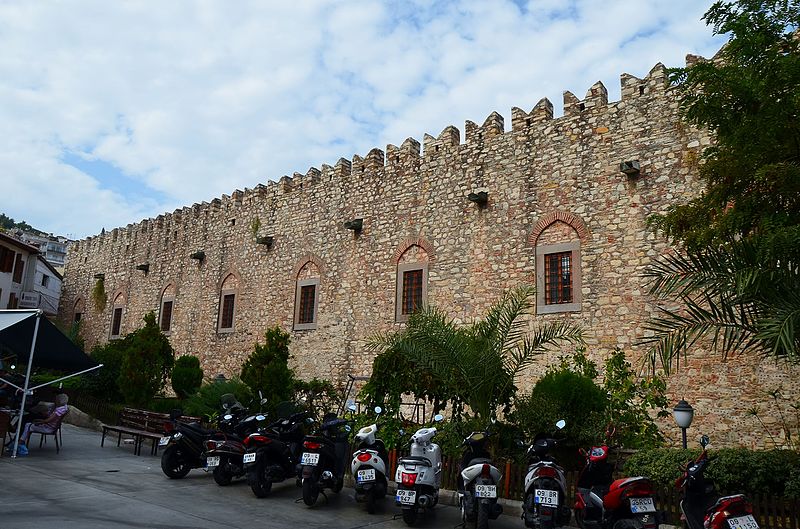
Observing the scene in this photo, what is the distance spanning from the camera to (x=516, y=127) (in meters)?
13.0

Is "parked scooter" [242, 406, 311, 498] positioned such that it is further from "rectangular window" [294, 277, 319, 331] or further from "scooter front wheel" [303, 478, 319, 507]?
"rectangular window" [294, 277, 319, 331]

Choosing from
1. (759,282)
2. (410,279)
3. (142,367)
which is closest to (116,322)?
(142,367)

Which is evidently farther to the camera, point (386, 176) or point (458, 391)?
point (386, 176)

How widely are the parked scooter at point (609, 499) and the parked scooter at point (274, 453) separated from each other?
314cm

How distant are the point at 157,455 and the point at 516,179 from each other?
8.59 meters

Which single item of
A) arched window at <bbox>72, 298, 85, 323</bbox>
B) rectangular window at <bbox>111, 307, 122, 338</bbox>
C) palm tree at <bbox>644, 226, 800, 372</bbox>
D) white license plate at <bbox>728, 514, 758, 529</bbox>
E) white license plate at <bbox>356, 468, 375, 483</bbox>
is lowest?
white license plate at <bbox>356, 468, 375, 483</bbox>

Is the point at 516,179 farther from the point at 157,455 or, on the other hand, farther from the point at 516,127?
the point at 157,455

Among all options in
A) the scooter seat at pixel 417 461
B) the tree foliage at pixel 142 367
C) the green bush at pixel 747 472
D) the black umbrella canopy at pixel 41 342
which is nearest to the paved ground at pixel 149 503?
the scooter seat at pixel 417 461

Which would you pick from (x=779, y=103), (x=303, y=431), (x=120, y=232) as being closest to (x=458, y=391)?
(x=303, y=431)

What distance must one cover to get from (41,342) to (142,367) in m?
4.38

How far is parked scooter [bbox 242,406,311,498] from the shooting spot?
23.6 ft

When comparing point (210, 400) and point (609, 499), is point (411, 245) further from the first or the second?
point (609, 499)

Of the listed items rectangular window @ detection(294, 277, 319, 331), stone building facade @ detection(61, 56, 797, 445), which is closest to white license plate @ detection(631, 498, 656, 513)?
stone building facade @ detection(61, 56, 797, 445)

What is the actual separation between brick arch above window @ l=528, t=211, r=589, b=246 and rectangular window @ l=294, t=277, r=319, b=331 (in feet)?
21.1
